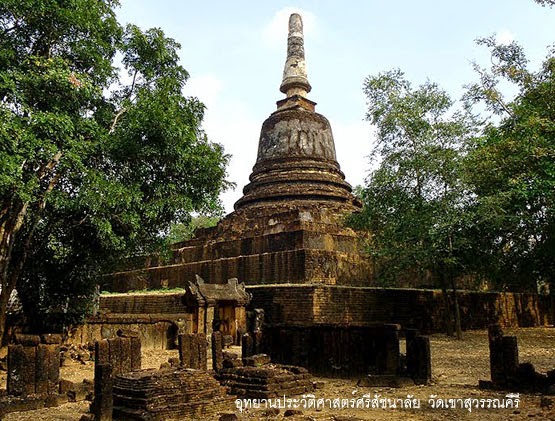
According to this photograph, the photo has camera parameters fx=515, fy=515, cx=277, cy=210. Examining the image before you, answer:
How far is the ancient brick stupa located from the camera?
1556cm

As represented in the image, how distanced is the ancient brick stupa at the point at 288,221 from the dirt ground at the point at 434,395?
496cm

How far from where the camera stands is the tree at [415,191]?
1309cm

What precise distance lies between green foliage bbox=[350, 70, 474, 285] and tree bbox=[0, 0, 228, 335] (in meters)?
5.53

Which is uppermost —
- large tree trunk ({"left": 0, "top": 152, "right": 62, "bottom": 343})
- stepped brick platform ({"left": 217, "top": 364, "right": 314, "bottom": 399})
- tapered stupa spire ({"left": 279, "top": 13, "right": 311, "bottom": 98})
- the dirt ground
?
tapered stupa spire ({"left": 279, "top": 13, "right": 311, "bottom": 98})

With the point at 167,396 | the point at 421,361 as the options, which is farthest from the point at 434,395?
the point at 167,396

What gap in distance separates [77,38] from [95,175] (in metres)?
2.81

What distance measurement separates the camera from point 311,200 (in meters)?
19.0

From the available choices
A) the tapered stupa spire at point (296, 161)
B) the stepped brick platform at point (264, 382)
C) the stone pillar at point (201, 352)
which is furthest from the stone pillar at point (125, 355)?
the tapered stupa spire at point (296, 161)

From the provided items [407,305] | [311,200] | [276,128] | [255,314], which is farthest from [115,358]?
[276,128]

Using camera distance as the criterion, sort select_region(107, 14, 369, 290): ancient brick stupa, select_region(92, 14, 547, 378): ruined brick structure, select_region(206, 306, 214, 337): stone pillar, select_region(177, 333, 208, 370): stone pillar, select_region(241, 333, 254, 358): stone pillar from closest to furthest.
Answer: select_region(177, 333, 208, 370): stone pillar → select_region(92, 14, 547, 378): ruined brick structure → select_region(241, 333, 254, 358): stone pillar → select_region(206, 306, 214, 337): stone pillar → select_region(107, 14, 369, 290): ancient brick stupa

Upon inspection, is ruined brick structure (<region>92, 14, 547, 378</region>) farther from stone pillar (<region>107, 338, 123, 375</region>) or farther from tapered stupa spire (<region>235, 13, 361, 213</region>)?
stone pillar (<region>107, 338, 123, 375</region>)

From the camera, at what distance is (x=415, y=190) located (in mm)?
14297

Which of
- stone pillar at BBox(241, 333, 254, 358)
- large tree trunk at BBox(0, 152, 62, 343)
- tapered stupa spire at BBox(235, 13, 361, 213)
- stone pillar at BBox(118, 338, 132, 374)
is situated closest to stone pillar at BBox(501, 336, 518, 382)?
stone pillar at BBox(241, 333, 254, 358)

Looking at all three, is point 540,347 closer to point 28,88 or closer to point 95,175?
point 95,175
